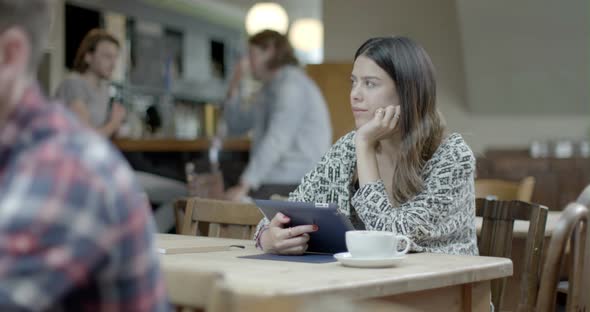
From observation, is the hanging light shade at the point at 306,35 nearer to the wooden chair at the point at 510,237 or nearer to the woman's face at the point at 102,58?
the woman's face at the point at 102,58

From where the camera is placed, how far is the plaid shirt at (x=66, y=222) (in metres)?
0.89

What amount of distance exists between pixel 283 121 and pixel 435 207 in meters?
2.65


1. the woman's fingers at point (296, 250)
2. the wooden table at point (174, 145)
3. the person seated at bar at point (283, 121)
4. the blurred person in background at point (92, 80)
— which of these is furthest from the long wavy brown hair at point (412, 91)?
the wooden table at point (174, 145)

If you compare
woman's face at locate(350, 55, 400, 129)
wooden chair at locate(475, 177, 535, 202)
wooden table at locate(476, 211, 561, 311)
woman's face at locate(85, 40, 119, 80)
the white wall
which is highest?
the white wall

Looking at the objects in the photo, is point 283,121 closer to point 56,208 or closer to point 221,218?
point 221,218

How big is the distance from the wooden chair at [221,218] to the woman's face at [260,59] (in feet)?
6.91

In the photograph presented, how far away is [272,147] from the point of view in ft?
16.3

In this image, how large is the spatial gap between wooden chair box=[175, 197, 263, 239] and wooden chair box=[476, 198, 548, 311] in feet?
2.12

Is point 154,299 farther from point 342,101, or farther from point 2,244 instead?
point 342,101

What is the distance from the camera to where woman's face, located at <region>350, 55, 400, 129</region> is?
2.57m

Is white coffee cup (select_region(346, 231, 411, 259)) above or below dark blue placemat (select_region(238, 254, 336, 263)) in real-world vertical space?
above

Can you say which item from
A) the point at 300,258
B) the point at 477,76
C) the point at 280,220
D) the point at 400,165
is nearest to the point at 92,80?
the point at 400,165

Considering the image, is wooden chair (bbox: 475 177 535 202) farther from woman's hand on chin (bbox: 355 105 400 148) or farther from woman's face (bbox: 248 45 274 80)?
woman's hand on chin (bbox: 355 105 400 148)

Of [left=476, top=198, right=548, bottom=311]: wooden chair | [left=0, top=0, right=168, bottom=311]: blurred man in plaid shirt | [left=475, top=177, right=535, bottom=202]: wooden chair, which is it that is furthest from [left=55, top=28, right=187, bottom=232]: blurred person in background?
[left=0, top=0, right=168, bottom=311]: blurred man in plaid shirt
